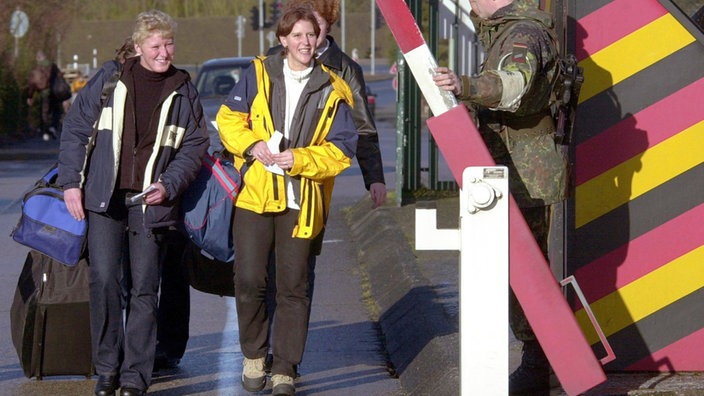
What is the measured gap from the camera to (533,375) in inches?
215

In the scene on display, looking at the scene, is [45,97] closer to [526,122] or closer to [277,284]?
[277,284]

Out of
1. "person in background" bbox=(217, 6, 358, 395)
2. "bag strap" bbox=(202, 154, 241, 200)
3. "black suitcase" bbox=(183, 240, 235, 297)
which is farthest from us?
"black suitcase" bbox=(183, 240, 235, 297)

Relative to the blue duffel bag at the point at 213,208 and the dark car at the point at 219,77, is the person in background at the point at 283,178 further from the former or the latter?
the dark car at the point at 219,77

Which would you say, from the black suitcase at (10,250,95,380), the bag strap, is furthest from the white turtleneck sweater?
the black suitcase at (10,250,95,380)

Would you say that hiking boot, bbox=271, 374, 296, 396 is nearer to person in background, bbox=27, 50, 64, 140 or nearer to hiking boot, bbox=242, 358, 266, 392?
hiking boot, bbox=242, 358, 266, 392

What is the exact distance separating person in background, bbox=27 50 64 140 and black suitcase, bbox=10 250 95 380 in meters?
20.2

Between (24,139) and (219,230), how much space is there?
21022 mm

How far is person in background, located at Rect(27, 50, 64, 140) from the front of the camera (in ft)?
85.6

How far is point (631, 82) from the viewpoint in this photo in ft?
18.5

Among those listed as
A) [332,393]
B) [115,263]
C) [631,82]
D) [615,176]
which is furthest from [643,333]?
[115,263]

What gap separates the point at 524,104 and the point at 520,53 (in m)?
0.30

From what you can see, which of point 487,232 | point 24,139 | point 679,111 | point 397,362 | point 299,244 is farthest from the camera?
point 24,139

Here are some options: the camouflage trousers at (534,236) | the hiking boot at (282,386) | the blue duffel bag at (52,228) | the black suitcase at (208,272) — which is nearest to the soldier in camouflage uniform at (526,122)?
the camouflage trousers at (534,236)

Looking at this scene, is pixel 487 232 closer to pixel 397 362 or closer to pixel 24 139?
pixel 397 362
